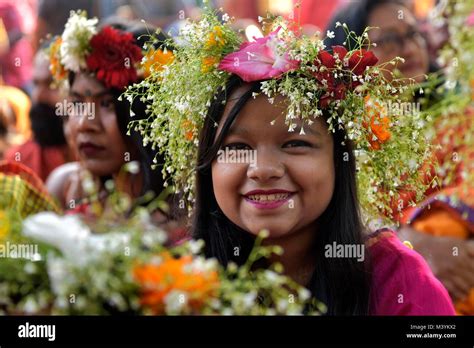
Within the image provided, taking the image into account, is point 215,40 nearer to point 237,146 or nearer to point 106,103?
point 237,146

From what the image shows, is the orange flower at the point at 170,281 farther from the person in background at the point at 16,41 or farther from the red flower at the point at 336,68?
the person in background at the point at 16,41

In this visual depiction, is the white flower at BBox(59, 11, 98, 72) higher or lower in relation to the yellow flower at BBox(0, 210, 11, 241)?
higher

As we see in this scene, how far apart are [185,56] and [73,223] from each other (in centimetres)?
90

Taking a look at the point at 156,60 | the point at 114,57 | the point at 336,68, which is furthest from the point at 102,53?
the point at 336,68

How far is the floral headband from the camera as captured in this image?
11.8 ft

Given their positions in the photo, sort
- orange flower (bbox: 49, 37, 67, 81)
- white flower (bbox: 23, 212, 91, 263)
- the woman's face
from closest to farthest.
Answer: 1. white flower (bbox: 23, 212, 91, 263)
2. orange flower (bbox: 49, 37, 67, 81)
3. the woman's face

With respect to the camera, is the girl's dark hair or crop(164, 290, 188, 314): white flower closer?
crop(164, 290, 188, 314): white flower

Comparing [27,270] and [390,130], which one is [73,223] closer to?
[27,270]

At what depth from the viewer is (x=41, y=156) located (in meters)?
5.02

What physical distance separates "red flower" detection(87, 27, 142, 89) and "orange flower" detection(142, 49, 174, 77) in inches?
9.9

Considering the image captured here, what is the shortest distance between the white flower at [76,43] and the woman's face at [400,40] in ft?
3.39

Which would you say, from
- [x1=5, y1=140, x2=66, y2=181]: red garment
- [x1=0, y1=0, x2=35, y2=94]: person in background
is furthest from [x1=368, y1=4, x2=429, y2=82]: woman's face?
[x1=0, y1=0, x2=35, y2=94]: person in background

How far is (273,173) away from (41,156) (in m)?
2.53

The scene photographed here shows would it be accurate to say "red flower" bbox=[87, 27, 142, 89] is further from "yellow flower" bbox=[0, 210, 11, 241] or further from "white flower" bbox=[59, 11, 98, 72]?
"yellow flower" bbox=[0, 210, 11, 241]
